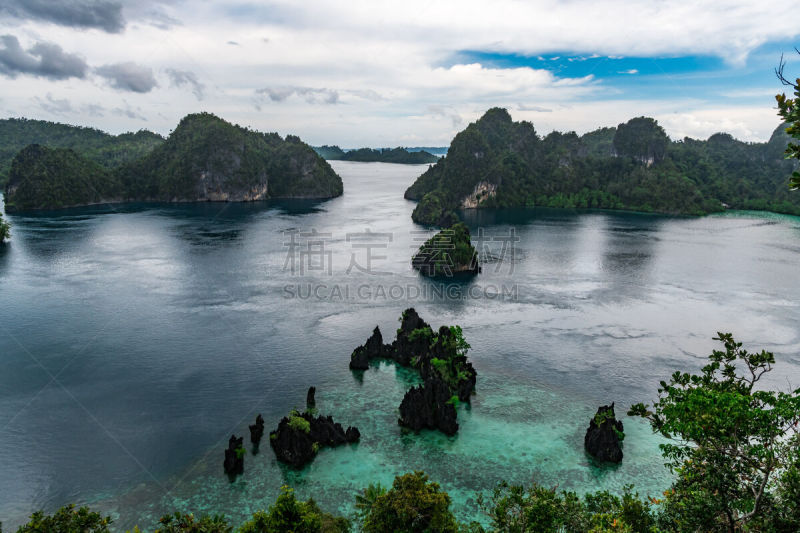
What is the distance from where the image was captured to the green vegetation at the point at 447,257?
8456 cm

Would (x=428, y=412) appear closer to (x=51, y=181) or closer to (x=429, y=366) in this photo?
(x=429, y=366)

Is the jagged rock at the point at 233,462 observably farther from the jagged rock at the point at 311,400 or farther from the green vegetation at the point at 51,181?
the green vegetation at the point at 51,181

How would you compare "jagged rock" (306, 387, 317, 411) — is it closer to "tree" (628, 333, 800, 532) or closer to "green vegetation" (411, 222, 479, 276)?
"tree" (628, 333, 800, 532)

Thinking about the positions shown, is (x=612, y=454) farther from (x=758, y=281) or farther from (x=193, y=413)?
(x=758, y=281)

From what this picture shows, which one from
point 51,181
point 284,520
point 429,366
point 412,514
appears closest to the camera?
point 284,520

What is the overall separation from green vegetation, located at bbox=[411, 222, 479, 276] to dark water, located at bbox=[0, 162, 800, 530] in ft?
10.2

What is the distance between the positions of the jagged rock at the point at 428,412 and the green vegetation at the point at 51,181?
165711mm

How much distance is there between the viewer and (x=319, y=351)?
52.9m

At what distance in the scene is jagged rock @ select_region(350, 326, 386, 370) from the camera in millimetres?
48969

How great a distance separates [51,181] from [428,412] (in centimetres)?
17036

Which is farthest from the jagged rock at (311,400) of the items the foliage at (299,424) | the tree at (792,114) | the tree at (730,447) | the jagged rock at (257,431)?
the tree at (792,114)

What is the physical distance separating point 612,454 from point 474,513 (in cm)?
1200

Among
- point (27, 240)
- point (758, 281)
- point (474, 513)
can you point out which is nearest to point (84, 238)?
point (27, 240)

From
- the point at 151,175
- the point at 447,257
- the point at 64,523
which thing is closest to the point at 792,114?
the point at 64,523
